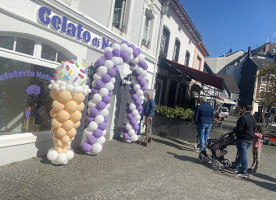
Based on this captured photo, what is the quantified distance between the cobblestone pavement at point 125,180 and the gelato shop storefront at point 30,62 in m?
0.51

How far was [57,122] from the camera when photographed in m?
4.75

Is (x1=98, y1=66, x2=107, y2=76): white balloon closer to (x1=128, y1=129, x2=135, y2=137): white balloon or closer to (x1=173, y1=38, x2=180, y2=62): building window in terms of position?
(x1=128, y1=129, x2=135, y2=137): white balloon

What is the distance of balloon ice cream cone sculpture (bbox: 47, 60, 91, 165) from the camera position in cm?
468

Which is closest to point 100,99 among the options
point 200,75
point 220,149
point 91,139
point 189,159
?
point 91,139

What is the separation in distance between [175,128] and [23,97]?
635cm

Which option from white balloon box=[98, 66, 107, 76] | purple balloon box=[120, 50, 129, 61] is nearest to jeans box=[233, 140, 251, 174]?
purple balloon box=[120, 50, 129, 61]

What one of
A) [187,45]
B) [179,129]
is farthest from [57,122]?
[187,45]

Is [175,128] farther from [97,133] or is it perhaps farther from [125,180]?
[125,180]

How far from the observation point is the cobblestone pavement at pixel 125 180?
12.3ft

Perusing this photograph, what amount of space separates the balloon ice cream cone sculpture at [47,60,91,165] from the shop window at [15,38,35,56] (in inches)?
31.4

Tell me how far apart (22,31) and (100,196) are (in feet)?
11.7

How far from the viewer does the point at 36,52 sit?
499cm

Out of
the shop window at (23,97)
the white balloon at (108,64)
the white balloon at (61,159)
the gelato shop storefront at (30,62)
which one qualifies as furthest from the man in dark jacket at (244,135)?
the shop window at (23,97)

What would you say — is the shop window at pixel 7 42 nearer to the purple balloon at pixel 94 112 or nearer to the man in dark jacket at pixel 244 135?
the purple balloon at pixel 94 112
